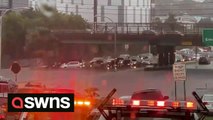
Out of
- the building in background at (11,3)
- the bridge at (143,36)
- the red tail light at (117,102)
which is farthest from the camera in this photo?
the building in background at (11,3)

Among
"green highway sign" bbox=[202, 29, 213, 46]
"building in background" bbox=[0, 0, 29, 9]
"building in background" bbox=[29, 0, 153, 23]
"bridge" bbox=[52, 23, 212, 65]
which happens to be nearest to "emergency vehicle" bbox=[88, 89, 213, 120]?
"green highway sign" bbox=[202, 29, 213, 46]

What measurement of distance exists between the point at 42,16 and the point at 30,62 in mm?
8419

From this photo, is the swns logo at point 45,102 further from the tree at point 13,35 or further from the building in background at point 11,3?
the building in background at point 11,3

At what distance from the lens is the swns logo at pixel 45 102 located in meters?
6.36

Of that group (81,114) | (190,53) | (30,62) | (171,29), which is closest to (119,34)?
(171,29)

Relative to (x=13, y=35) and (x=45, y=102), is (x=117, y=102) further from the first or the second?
(x=13, y=35)

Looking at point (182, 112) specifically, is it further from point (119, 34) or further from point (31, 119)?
point (119, 34)

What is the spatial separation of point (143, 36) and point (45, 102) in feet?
233

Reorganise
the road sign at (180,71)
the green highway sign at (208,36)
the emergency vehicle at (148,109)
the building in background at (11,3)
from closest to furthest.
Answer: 1. the emergency vehicle at (148,109)
2. the road sign at (180,71)
3. the green highway sign at (208,36)
4. the building in background at (11,3)

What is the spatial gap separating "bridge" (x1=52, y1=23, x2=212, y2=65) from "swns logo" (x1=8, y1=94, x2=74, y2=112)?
67.4 meters

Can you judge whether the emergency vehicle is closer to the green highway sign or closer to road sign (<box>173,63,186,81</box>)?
road sign (<box>173,63,186,81</box>)

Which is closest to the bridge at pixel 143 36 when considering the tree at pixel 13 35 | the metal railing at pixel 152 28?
the metal railing at pixel 152 28

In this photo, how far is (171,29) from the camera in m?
79.8

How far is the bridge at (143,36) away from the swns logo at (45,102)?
67350 mm
